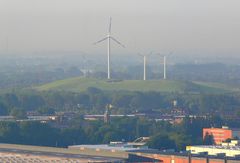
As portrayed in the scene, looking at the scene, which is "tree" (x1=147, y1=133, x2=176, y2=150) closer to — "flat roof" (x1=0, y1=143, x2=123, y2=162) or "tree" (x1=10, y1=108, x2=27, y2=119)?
"flat roof" (x1=0, y1=143, x2=123, y2=162)

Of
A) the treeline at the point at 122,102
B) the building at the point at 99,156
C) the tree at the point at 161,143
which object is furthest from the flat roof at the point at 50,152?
the treeline at the point at 122,102

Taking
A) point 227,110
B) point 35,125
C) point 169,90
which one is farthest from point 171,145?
point 169,90

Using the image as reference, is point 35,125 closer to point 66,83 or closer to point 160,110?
point 160,110

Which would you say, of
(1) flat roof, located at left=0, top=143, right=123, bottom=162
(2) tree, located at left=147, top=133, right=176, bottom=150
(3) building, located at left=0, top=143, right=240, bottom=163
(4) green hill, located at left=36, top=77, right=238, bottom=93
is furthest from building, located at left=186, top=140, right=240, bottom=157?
(4) green hill, located at left=36, top=77, right=238, bottom=93

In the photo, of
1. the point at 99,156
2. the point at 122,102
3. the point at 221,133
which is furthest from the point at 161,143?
the point at 122,102

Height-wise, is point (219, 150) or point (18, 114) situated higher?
point (18, 114)

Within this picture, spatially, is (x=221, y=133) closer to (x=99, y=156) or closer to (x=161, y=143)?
(x=161, y=143)

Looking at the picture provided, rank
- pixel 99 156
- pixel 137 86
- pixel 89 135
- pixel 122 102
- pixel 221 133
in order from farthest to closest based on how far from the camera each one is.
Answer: pixel 137 86, pixel 122 102, pixel 221 133, pixel 89 135, pixel 99 156
